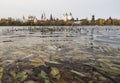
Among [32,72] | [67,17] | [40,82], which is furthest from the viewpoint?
[67,17]

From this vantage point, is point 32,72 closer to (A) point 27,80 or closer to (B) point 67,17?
(A) point 27,80

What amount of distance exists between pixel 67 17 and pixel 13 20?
57.9 m

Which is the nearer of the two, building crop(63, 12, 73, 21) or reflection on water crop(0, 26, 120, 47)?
reflection on water crop(0, 26, 120, 47)

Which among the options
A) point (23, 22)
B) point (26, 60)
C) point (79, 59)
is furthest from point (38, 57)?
point (23, 22)

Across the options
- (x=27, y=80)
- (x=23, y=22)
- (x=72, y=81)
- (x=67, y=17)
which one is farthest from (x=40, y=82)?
(x=67, y=17)

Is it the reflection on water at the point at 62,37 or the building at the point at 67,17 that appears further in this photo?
the building at the point at 67,17

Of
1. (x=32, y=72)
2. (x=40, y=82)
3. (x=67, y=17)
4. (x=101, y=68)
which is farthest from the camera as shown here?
(x=67, y=17)

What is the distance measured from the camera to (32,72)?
7.68 meters

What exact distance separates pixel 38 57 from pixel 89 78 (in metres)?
3.30

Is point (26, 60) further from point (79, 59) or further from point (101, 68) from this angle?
point (101, 68)

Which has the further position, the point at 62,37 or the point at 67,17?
the point at 67,17

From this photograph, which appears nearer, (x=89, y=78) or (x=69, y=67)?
Answer: (x=89, y=78)

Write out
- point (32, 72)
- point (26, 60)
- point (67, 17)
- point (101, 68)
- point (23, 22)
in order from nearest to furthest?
point (32, 72)
point (101, 68)
point (26, 60)
point (23, 22)
point (67, 17)

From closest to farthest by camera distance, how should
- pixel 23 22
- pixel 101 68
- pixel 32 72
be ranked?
1. pixel 32 72
2. pixel 101 68
3. pixel 23 22
